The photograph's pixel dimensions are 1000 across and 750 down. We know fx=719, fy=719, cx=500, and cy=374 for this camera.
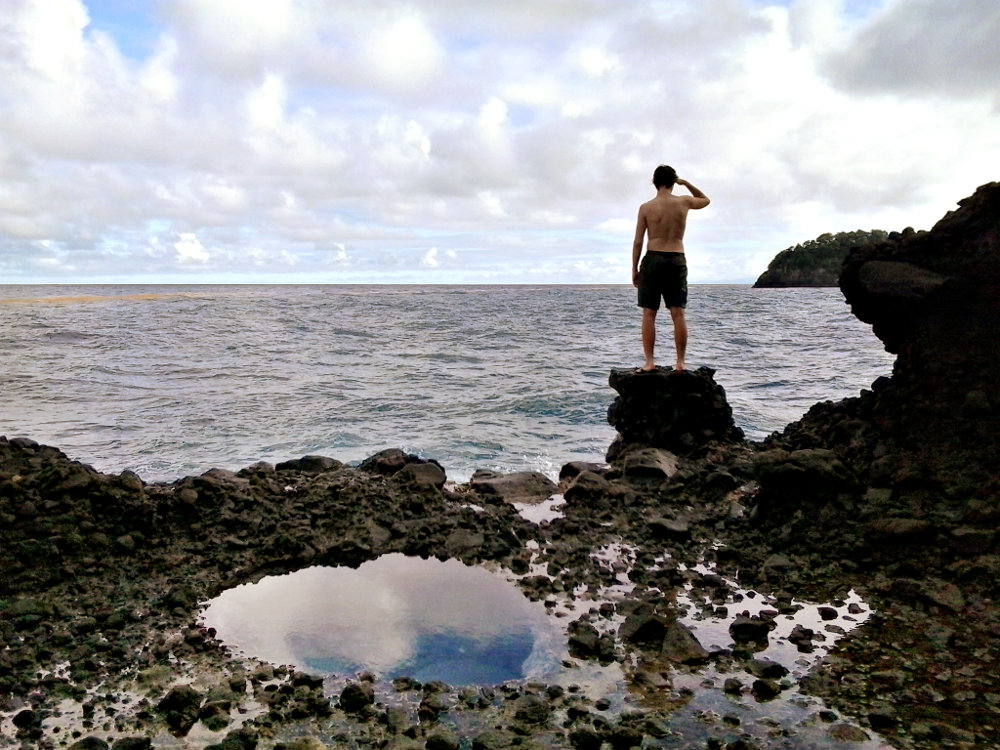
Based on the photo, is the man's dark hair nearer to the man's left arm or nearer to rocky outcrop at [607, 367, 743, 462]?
the man's left arm

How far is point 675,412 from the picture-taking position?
9094mm

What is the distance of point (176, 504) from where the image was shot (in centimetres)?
614

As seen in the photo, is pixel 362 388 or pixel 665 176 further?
pixel 362 388

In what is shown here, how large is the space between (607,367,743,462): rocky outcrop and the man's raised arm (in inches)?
81.5

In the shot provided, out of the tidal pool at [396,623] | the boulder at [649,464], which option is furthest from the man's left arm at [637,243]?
the tidal pool at [396,623]

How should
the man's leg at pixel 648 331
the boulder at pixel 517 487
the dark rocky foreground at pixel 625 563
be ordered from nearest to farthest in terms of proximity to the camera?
1. the dark rocky foreground at pixel 625 563
2. the boulder at pixel 517 487
3. the man's leg at pixel 648 331

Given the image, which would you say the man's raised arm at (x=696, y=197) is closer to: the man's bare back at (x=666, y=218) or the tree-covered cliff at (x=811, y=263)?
the man's bare back at (x=666, y=218)

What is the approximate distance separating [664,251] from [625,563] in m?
4.44

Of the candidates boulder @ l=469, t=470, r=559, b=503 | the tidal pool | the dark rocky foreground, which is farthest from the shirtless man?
the tidal pool

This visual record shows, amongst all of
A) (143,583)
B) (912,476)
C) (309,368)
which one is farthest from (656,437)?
(309,368)

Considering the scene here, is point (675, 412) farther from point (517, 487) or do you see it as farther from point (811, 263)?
point (811, 263)

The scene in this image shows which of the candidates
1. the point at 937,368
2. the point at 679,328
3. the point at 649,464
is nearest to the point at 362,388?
the point at 679,328

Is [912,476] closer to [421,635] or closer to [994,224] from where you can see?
[994,224]

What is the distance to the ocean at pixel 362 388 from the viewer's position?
11195 millimetres
